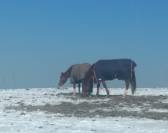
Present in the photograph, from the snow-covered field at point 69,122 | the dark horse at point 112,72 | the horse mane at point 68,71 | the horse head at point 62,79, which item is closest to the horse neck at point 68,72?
the horse mane at point 68,71

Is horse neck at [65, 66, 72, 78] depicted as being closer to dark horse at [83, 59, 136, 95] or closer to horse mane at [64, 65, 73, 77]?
horse mane at [64, 65, 73, 77]

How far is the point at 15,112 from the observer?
22.3 meters

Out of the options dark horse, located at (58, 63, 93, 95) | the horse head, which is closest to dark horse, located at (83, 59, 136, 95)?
dark horse, located at (58, 63, 93, 95)

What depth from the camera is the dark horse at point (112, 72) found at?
3167 centimetres

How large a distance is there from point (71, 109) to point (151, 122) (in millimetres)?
5438

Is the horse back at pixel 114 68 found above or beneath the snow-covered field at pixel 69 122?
above

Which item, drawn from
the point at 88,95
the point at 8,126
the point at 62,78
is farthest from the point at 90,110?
the point at 62,78

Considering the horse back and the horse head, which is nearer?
the horse back

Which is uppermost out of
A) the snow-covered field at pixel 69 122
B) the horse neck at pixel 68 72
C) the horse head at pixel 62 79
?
the horse neck at pixel 68 72

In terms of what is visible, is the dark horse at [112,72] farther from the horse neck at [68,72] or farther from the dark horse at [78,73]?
the horse neck at [68,72]

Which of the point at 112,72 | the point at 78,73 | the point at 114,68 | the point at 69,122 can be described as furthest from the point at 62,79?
the point at 69,122

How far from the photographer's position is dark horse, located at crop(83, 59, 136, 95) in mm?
31672

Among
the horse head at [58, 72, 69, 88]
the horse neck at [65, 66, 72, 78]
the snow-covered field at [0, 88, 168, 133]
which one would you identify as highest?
the horse neck at [65, 66, 72, 78]

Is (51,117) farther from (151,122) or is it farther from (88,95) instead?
(88,95)
